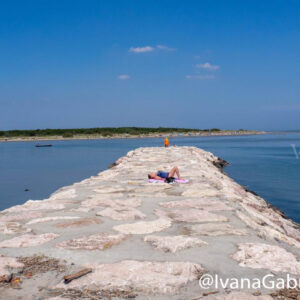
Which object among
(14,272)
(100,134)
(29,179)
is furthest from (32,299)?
(100,134)

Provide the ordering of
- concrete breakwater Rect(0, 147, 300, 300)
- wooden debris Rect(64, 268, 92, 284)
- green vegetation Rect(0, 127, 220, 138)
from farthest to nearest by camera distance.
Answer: green vegetation Rect(0, 127, 220, 138), wooden debris Rect(64, 268, 92, 284), concrete breakwater Rect(0, 147, 300, 300)

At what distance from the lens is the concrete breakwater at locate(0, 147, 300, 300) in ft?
9.05

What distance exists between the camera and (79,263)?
3.19 m

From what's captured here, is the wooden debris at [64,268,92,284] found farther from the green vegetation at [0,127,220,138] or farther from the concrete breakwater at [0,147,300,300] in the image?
the green vegetation at [0,127,220,138]

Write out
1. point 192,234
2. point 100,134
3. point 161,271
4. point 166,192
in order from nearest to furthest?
point 161,271
point 192,234
point 166,192
point 100,134

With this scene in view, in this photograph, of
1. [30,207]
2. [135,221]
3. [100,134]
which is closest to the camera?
[135,221]

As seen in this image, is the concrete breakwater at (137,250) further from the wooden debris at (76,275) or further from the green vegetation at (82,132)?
the green vegetation at (82,132)

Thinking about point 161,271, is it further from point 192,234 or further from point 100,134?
point 100,134

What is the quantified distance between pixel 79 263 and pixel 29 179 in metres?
13.7

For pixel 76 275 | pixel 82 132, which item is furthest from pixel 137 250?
pixel 82 132

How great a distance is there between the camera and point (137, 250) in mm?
3516

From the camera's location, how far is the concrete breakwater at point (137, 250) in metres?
2.76

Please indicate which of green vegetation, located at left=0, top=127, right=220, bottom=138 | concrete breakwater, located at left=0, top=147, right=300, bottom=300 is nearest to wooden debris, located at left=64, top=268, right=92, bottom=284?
concrete breakwater, located at left=0, top=147, right=300, bottom=300

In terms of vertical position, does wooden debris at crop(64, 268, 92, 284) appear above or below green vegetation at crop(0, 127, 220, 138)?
below
